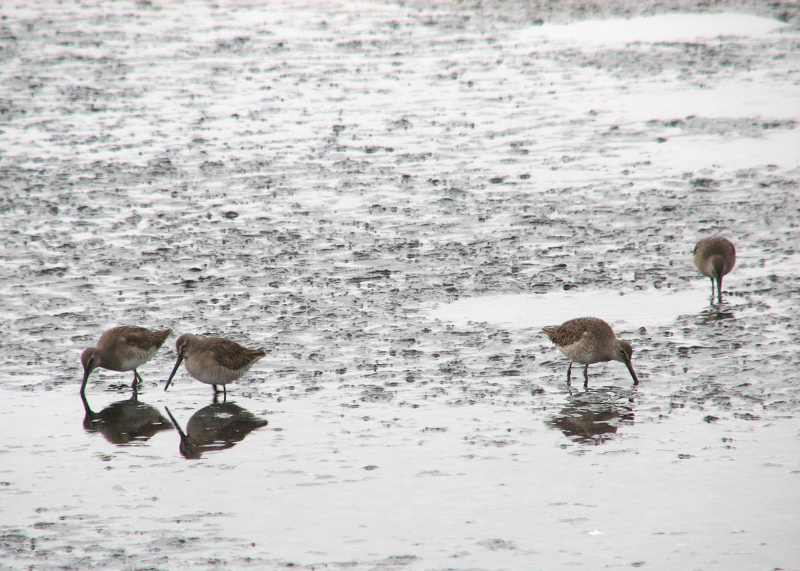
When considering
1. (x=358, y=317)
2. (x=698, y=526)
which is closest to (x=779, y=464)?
(x=698, y=526)

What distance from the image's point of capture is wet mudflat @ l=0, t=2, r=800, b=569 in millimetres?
7445

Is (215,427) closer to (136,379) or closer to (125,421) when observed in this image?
(125,421)

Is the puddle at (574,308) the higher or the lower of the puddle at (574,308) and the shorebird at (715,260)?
the lower

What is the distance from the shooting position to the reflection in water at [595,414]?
8844 millimetres

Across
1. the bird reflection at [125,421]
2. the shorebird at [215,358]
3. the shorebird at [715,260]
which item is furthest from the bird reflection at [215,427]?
the shorebird at [715,260]

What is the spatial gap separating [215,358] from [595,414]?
347 centimetres

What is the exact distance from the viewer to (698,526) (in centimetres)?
729

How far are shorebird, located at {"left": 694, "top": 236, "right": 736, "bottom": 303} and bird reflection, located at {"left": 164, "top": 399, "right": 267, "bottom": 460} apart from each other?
18.6ft

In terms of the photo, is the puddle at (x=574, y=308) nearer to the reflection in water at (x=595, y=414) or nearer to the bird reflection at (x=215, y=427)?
the reflection in water at (x=595, y=414)

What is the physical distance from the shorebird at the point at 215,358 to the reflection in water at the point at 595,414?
9.42ft

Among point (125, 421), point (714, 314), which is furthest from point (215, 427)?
point (714, 314)

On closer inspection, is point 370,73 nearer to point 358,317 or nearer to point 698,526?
point 358,317

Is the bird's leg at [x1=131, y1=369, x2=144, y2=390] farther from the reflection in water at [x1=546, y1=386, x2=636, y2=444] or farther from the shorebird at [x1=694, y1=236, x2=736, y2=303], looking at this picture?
the shorebird at [x1=694, y1=236, x2=736, y2=303]

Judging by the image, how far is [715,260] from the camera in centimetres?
1183
